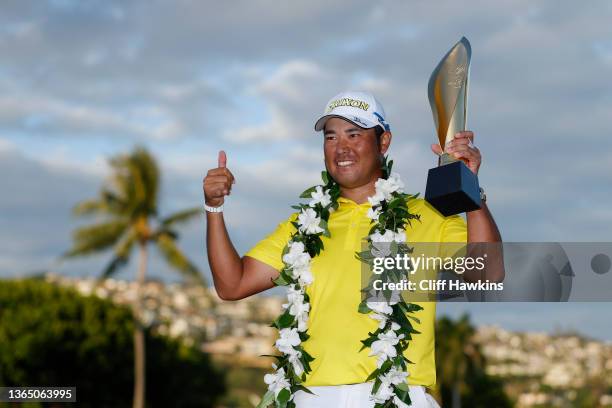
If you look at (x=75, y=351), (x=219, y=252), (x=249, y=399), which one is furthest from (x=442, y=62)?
(x=249, y=399)

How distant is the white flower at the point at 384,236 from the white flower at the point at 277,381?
925 millimetres

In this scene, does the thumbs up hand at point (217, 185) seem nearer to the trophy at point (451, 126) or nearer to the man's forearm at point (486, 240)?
the trophy at point (451, 126)

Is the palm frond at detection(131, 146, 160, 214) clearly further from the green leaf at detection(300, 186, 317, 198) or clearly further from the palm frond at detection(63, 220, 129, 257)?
the green leaf at detection(300, 186, 317, 198)

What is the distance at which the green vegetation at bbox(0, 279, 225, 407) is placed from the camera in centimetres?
3822

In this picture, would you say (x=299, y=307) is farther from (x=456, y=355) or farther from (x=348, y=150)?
(x=456, y=355)

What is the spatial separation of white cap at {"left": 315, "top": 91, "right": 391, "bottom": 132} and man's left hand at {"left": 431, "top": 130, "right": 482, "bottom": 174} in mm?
684

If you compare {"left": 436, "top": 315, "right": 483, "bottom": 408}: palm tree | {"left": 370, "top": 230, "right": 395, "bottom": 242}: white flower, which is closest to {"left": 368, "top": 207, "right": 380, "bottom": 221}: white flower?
{"left": 370, "top": 230, "right": 395, "bottom": 242}: white flower

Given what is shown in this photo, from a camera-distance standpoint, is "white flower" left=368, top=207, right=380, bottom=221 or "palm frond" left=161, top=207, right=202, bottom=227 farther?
"palm frond" left=161, top=207, right=202, bottom=227

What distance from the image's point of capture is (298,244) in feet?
16.6

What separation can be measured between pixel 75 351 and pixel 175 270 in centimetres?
577

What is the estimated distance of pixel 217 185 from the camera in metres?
4.86

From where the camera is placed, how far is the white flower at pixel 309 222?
5.16 m

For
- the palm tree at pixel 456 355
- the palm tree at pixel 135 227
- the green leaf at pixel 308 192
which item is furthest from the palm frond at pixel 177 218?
the green leaf at pixel 308 192

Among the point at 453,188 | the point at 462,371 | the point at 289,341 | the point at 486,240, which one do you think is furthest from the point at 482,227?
the point at 462,371
